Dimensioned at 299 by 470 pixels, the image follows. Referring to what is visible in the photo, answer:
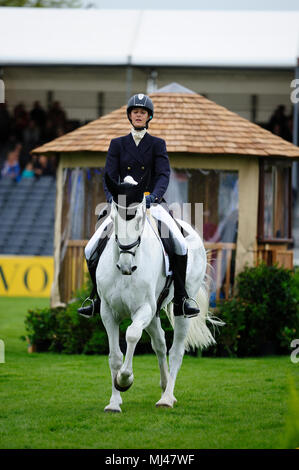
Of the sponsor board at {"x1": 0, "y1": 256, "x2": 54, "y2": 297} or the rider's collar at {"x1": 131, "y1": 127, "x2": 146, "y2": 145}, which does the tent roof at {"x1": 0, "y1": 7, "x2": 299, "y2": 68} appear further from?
the rider's collar at {"x1": 131, "y1": 127, "x2": 146, "y2": 145}

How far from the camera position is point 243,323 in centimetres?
1334

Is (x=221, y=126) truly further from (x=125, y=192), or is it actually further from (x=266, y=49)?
(x=266, y=49)

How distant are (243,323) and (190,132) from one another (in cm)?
337

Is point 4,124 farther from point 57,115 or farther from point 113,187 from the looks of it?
point 113,187

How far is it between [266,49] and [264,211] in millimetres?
10448

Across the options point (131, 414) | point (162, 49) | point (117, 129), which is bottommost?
point (131, 414)

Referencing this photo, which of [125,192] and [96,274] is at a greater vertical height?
[125,192]

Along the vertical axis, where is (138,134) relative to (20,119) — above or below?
below

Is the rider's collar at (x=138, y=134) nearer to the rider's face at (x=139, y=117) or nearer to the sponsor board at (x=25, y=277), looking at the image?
the rider's face at (x=139, y=117)

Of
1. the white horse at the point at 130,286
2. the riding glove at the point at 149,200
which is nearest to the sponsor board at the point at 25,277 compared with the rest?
the white horse at the point at 130,286

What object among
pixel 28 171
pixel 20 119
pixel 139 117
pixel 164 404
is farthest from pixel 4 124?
pixel 164 404

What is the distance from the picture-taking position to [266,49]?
934 inches
